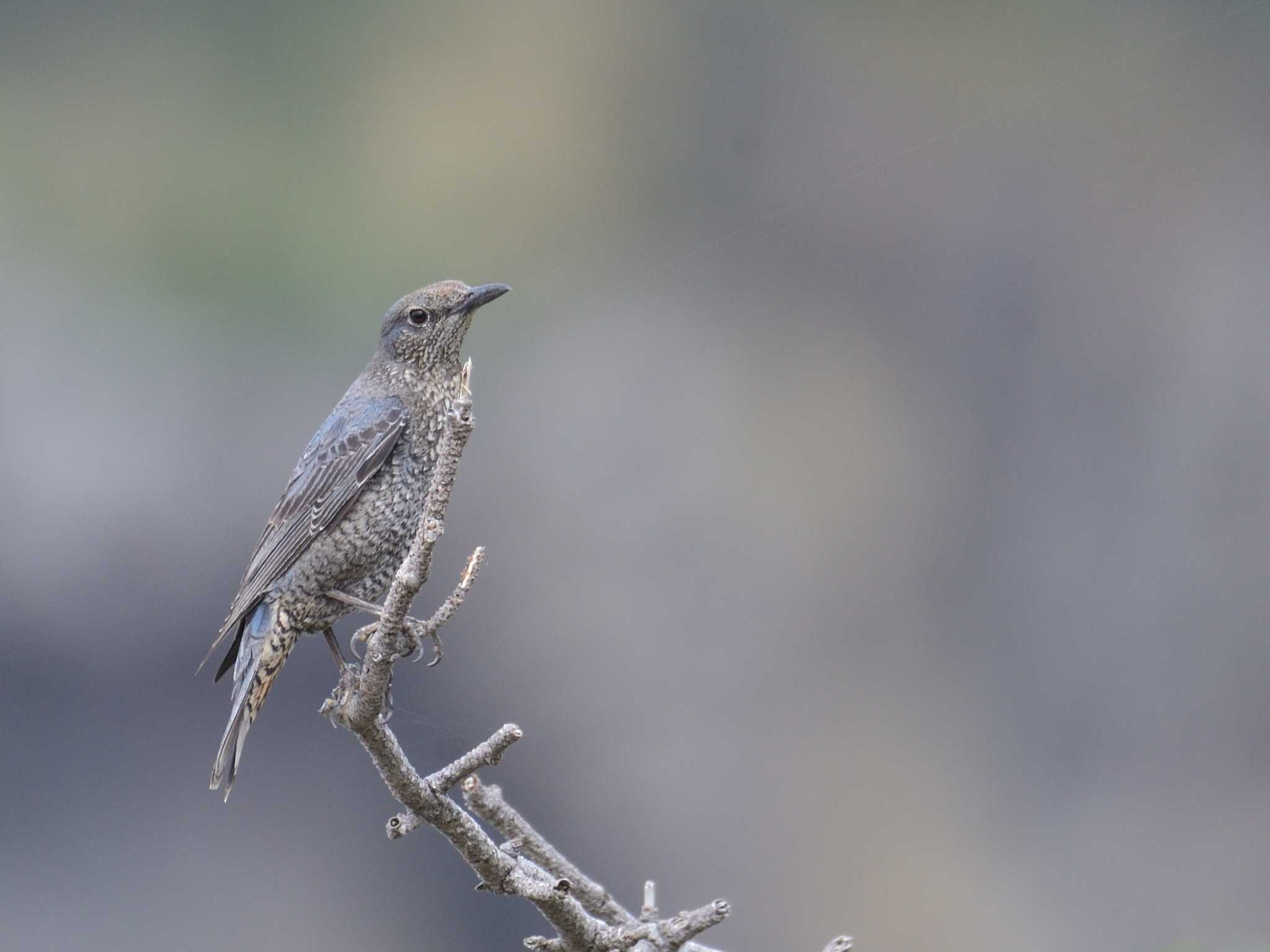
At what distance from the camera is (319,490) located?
2.97m

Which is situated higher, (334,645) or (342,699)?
(334,645)

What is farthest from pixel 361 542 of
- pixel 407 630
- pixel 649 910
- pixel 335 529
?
pixel 649 910

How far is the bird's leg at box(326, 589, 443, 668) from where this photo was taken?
7.32 feet

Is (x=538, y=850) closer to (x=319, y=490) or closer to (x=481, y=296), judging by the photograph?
(x=319, y=490)

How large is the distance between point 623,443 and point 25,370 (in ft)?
8.64

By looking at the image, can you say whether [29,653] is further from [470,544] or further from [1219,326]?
[1219,326]

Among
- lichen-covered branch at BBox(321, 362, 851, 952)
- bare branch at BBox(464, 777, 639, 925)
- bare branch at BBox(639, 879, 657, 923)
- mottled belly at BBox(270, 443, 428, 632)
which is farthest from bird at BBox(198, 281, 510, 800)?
bare branch at BBox(639, 879, 657, 923)

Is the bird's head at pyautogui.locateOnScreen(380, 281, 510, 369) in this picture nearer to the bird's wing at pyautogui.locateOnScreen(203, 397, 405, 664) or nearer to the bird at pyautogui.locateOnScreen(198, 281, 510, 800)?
the bird at pyautogui.locateOnScreen(198, 281, 510, 800)

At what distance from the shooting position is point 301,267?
18.5ft

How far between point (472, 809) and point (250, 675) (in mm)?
809

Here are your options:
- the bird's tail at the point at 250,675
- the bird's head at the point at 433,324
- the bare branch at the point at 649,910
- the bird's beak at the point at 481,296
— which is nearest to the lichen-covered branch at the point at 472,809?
the bare branch at the point at 649,910

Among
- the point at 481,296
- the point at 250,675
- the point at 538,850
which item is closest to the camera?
the point at 538,850

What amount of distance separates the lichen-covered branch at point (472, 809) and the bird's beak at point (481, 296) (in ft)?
2.51

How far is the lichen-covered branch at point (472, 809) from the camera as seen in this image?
210 centimetres
